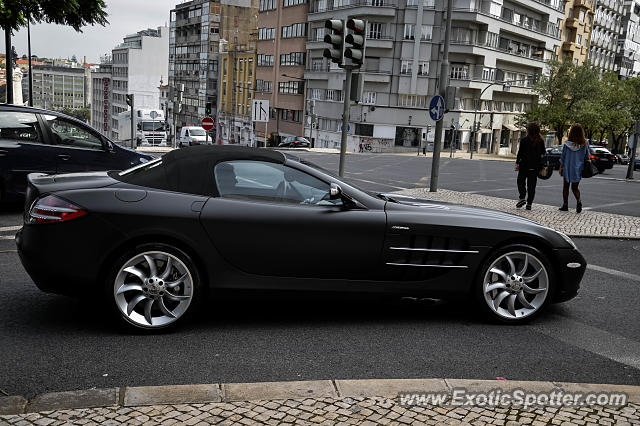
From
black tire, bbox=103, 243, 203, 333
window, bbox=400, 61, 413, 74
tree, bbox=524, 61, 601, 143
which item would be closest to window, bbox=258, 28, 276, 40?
window, bbox=400, 61, 413, 74

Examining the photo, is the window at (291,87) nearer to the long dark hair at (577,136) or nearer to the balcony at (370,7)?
the balcony at (370,7)

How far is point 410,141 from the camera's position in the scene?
66500mm

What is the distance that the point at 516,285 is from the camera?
17.5ft

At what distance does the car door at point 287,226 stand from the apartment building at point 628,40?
11900 cm

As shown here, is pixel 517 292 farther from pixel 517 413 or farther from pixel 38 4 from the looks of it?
pixel 38 4

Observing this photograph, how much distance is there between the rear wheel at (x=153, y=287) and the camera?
15.3 ft

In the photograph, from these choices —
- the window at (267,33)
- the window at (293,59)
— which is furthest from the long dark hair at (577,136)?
the window at (267,33)

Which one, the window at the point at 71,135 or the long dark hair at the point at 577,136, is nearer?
the window at the point at 71,135

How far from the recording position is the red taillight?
4672 millimetres

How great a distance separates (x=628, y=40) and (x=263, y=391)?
123 m

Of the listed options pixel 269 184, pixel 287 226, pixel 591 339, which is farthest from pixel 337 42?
pixel 591 339

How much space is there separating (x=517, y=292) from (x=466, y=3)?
6438cm

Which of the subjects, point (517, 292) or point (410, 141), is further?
point (410, 141)

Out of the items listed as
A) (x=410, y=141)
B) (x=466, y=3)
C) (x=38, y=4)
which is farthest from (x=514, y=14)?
(x=38, y=4)
